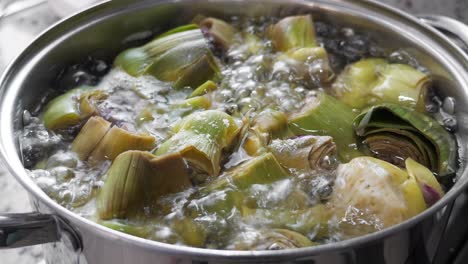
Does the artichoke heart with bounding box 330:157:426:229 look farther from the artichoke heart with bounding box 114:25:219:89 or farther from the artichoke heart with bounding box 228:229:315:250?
the artichoke heart with bounding box 114:25:219:89

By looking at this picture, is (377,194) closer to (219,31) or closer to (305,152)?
(305,152)

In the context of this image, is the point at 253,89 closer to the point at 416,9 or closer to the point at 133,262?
the point at 133,262

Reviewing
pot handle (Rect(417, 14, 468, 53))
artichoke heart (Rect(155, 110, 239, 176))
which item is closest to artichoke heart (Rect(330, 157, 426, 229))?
artichoke heart (Rect(155, 110, 239, 176))

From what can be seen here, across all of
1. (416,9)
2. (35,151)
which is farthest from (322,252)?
(416,9)

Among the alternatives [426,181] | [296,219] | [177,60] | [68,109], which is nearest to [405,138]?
[426,181]

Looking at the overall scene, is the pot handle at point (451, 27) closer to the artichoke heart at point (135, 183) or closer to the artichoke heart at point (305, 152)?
the artichoke heart at point (305, 152)
